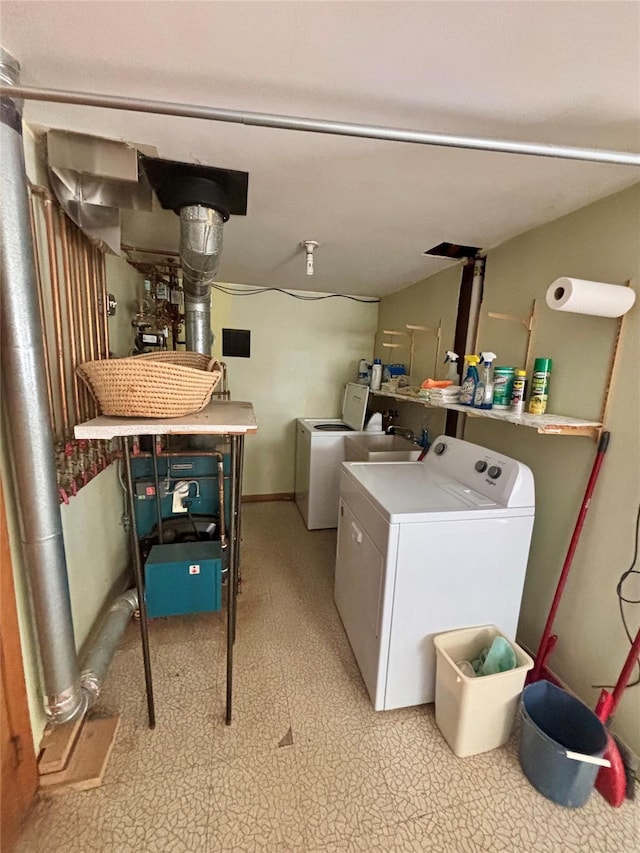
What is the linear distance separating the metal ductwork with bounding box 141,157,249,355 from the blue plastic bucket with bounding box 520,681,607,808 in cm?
223

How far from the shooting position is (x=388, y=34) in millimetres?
749

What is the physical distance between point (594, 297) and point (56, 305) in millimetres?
1963

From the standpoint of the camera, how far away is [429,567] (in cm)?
138

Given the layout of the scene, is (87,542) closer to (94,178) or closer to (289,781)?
(289,781)

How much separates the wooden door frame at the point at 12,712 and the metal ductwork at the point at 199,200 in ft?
3.77

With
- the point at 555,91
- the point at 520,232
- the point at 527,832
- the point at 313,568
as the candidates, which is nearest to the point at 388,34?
the point at 555,91

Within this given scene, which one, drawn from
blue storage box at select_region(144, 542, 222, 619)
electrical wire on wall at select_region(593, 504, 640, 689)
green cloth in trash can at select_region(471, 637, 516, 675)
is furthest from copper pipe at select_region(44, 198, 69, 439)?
electrical wire on wall at select_region(593, 504, 640, 689)

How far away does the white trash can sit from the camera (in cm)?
125

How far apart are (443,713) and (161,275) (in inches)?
117

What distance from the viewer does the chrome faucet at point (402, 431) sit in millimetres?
2860

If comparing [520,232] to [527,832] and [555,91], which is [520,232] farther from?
[527,832]

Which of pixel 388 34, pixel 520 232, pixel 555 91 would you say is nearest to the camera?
pixel 388 34

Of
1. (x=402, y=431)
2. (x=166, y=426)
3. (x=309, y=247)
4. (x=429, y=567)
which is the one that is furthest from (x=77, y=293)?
(x=402, y=431)

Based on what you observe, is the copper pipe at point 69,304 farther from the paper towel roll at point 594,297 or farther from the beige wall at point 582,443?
the beige wall at point 582,443
